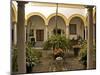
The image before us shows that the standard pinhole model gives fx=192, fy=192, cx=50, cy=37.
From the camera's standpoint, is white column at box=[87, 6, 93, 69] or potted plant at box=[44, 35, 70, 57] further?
white column at box=[87, 6, 93, 69]

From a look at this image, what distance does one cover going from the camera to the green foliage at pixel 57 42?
8.46 ft

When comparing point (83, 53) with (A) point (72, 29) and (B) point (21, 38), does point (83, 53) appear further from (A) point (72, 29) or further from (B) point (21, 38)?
(B) point (21, 38)

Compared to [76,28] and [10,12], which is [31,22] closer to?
[10,12]

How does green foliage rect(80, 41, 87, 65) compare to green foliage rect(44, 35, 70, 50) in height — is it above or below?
below

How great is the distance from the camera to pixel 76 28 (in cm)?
265

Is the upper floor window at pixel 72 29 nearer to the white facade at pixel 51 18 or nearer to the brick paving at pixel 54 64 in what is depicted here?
the white facade at pixel 51 18

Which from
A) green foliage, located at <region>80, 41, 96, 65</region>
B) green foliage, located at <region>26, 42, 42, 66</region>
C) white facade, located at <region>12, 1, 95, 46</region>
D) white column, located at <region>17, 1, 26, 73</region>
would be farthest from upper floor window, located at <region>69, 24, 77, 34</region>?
white column, located at <region>17, 1, 26, 73</region>

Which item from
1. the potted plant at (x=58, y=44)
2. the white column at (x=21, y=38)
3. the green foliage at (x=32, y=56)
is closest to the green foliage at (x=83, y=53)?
the potted plant at (x=58, y=44)

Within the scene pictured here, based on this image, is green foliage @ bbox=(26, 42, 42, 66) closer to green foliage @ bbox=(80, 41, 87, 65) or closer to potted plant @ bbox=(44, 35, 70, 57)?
potted plant @ bbox=(44, 35, 70, 57)

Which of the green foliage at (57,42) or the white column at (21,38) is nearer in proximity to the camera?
the white column at (21,38)

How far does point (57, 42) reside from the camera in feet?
8.57

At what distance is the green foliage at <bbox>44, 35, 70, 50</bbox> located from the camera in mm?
2580

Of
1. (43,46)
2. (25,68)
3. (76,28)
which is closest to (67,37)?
(76,28)

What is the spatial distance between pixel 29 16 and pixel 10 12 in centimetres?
26
